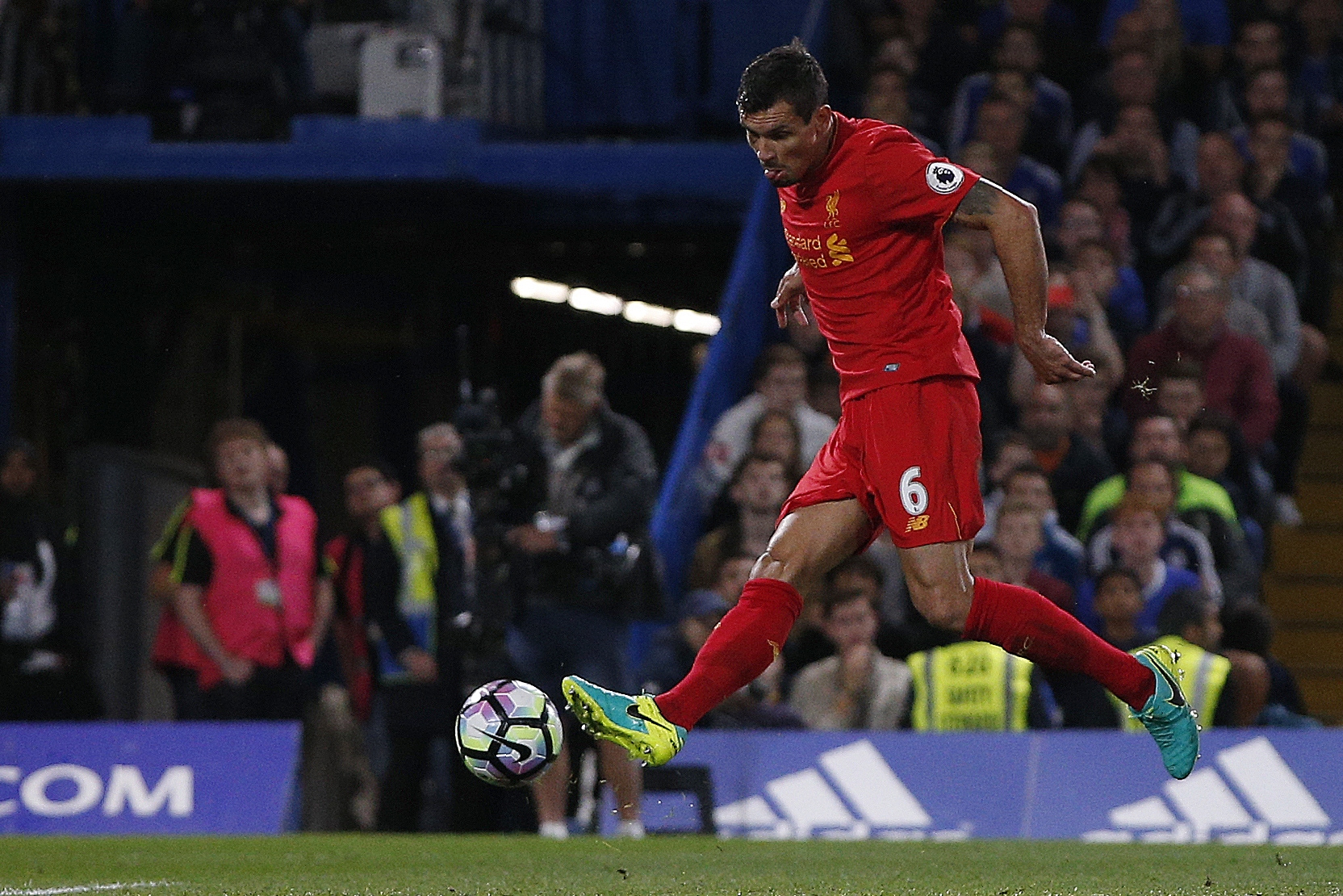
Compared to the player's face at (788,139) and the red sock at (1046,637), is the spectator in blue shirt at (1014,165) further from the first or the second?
the player's face at (788,139)

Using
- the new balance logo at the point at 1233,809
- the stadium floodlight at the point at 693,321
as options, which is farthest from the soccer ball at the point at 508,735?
the stadium floodlight at the point at 693,321

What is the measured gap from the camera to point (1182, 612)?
9.49 metres

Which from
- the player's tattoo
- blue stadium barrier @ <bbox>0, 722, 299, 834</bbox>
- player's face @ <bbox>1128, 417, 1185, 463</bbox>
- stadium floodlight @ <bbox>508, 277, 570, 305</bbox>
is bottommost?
blue stadium barrier @ <bbox>0, 722, 299, 834</bbox>

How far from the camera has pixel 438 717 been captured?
1030 cm

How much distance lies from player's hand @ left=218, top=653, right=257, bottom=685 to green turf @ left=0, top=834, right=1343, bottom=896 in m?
1.50

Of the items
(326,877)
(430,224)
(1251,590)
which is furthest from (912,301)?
(430,224)

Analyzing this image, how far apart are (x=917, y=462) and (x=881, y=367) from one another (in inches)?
10.8

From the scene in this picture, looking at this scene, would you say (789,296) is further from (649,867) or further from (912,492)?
(649,867)

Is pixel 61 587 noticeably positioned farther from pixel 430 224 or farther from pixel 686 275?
pixel 686 275

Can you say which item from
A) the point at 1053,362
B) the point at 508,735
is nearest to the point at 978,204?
the point at 1053,362

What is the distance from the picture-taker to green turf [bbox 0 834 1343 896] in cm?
618

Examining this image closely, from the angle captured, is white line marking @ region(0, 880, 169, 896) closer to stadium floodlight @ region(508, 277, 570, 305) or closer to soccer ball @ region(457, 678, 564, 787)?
soccer ball @ region(457, 678, 564, 787)

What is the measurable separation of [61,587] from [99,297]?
4859 mm

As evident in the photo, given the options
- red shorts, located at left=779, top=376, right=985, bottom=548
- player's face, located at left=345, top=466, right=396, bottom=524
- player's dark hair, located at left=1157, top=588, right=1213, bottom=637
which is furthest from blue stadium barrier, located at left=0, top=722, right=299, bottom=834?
red shorts, located at left=779, top=376, right=985, bottom=548
